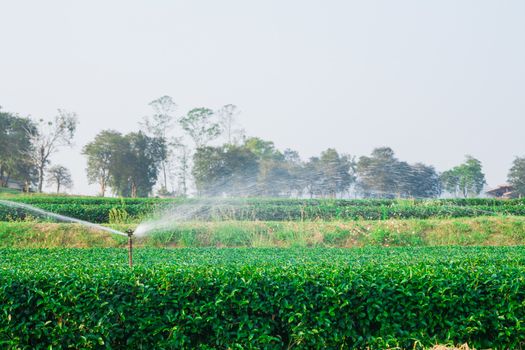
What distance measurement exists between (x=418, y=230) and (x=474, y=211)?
6.98 m

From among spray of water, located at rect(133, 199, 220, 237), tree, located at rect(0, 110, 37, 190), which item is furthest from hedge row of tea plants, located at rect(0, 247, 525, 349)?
tree, located at rect(0, 110, 37, 190)

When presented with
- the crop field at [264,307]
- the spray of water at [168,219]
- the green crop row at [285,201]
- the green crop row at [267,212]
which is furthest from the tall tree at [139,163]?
the crop field at [264,307]

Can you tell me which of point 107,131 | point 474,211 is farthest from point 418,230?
point 107,131

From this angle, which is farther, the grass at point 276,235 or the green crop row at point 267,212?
the green crop row at point 267,212

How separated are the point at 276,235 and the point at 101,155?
1302 inches

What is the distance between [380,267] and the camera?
219 inches

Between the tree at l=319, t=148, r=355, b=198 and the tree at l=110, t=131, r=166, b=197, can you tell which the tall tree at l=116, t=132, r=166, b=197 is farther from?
the tree at l=319, t=148, r=355, b=198

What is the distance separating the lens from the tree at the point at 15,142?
136 ft

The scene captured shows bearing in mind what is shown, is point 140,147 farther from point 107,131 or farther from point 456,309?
point 456,309

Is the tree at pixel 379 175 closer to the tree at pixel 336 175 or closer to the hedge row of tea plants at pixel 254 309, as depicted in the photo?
the tree at pixel 336 175

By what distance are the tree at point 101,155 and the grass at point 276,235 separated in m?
28.8

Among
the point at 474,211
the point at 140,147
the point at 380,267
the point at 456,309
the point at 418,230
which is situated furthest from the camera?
the point at 140,147

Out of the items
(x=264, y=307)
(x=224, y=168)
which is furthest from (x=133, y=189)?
(x=264, y=307)

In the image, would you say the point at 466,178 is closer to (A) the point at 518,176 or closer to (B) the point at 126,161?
(A) the point at 518,176
